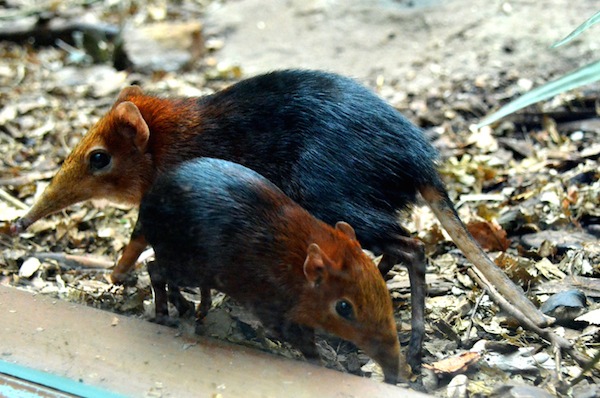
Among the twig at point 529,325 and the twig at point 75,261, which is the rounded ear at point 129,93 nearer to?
the twig at point 75,261

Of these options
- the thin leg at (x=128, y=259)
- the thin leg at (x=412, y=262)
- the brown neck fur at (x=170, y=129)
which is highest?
the brown neck fur at (x=170, y=129)

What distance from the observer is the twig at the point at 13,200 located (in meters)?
4.58

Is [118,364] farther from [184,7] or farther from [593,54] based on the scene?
[184,7]

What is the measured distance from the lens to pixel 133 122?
3.60m

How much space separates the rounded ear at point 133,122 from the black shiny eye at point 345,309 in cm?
131

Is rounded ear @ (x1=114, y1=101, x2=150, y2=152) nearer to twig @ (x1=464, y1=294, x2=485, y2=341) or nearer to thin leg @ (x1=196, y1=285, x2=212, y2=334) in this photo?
thin leg @ (x1=196, y1=285, x2=212, y2=334)

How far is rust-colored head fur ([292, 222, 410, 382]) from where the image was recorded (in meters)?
2.88

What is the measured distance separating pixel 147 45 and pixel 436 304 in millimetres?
4353

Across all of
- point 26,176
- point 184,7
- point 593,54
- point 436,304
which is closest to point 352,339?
point 436,304

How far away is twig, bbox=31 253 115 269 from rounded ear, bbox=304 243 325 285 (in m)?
1.56

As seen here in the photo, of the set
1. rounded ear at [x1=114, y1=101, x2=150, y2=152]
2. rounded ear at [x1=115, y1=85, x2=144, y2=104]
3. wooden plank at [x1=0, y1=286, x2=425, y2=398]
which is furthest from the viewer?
rounded ear at [x1=115, y1=85, x2=144, y2=104]

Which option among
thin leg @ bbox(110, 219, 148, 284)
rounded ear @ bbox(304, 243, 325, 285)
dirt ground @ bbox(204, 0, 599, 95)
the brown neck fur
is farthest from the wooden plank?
Answer: dirt ground @ bbox(204, 0, 599, 95)

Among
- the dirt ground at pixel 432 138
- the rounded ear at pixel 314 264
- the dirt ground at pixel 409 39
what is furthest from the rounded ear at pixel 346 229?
the dirt ground at pixel 409 39

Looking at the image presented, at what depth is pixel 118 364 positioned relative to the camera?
2.87 meters
